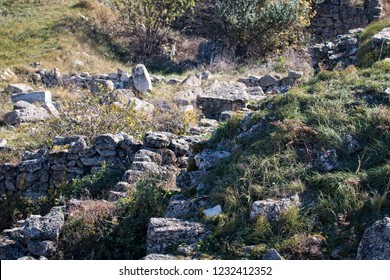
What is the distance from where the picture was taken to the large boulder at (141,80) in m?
12.8

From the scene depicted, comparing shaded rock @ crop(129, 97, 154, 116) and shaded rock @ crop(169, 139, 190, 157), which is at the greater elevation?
shaded rock @ crop(169, 139, 190, 157)

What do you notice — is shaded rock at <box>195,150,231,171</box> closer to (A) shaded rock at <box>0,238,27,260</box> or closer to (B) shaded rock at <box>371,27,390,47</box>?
(A) shaded rock at <box>0,238,27,260</box>

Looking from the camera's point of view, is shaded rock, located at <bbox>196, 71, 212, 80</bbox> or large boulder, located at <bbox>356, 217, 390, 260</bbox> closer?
large boulder, located at <bbox>356, 217, 390, 260</bbox>

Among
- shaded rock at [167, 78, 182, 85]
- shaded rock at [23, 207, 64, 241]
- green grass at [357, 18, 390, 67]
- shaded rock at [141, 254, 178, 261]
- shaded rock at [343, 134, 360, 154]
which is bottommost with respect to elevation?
shaded rock at [167, 78, 182, 85]

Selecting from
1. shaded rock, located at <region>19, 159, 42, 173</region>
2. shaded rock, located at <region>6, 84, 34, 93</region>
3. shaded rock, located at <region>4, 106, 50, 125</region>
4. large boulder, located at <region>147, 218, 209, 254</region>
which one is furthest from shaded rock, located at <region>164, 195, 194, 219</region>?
shaded rock, located at <region>6, 84, 34, 93</region>

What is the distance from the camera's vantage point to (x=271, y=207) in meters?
5.30

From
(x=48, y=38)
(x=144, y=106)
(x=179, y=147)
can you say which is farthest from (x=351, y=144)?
(x=48, y=38)

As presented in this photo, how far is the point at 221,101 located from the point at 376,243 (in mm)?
6902

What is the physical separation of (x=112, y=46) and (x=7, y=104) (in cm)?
500

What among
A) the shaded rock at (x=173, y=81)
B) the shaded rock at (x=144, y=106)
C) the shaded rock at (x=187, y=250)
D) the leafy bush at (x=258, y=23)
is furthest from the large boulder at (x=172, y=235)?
the leafy bush at (x=258, y=23)

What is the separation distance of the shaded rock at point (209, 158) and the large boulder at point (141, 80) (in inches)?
240

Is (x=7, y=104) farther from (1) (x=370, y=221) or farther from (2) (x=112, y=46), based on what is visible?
(1) (x=370, y=221)

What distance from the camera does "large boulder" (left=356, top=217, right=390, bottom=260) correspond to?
4555 millimetres

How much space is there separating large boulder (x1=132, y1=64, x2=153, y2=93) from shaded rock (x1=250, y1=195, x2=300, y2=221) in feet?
25.3
